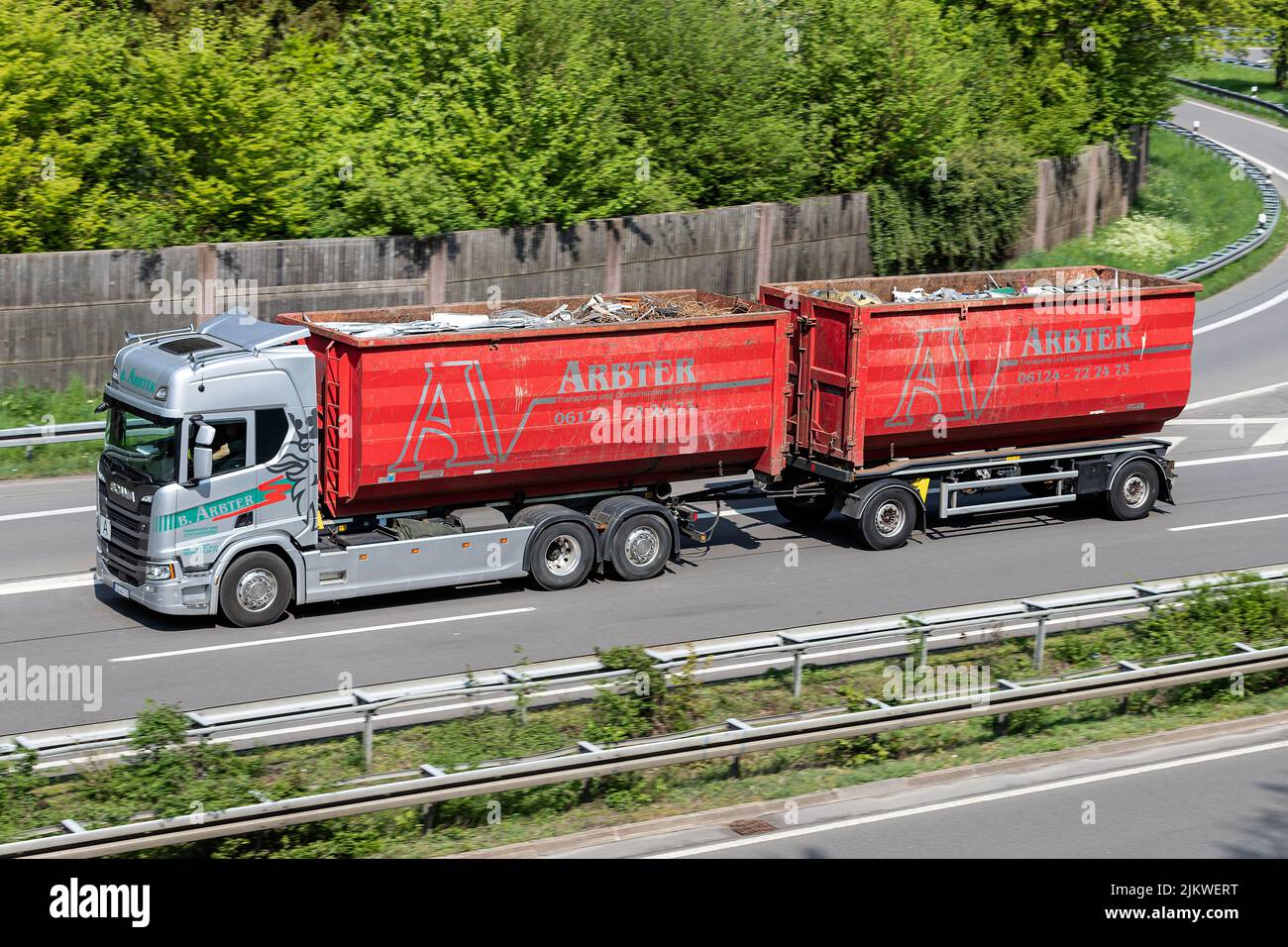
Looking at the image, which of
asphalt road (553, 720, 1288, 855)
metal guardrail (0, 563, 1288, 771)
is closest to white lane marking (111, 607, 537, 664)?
metal guardrail (0, 563, 1288, 771)

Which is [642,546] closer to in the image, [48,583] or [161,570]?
[161,570]

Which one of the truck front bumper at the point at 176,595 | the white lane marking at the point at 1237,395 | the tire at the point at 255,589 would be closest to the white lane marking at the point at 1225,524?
the white lane marking at the point at 1237,395

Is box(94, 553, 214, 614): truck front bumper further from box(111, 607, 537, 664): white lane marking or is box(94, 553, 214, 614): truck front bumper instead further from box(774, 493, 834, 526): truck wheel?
box(774, 493, 834, 526): truck wheel

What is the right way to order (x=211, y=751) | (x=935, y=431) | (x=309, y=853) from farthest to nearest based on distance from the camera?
(x=935, y=431)
(x=211, y=751)
(x=309, y=853)

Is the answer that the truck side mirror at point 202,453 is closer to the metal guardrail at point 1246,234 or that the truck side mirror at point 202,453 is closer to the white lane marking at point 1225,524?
the white lane marking at point 1225,524

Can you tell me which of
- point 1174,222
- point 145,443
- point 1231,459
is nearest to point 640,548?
point 145,443

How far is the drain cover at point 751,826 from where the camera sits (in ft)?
38.0

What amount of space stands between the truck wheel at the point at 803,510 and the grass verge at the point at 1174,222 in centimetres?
1680

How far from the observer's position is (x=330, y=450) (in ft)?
55.5

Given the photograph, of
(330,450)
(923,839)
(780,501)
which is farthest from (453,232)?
(923,839)

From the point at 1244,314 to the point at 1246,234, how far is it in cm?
673

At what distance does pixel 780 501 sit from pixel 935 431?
238cm

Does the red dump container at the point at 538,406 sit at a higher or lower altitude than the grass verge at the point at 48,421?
higher

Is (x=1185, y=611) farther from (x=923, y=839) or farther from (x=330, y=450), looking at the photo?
(x=330, y=450)
